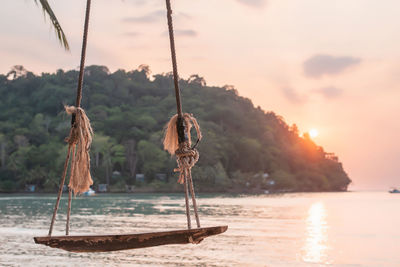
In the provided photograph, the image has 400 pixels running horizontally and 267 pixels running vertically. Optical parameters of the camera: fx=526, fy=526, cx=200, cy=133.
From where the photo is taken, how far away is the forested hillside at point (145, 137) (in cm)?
7956

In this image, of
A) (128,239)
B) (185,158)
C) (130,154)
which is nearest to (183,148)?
(185,158)

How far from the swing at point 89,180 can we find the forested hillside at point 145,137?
73015 millimetres

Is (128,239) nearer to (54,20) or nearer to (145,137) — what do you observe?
(54,20)

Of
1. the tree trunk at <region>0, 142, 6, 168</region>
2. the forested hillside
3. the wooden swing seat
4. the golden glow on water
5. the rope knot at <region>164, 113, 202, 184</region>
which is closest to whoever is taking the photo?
the wooden swing seat

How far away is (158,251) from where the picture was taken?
14.7m

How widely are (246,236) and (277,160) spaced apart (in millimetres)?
84779

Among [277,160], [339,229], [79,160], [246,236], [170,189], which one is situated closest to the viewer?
[79,160]

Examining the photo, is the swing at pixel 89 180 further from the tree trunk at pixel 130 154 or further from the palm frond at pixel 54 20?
the tree trunk at pixel 130 154

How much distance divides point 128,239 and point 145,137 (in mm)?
83713

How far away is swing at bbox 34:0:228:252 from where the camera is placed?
425 centimetres

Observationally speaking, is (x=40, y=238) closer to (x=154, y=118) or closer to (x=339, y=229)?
(x=339, y=229)

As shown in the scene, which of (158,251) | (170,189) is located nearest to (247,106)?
(170,189)

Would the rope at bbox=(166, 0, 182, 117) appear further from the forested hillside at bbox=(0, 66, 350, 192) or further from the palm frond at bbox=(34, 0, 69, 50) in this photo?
the forested hillside at bbox=(0, 66, 350, 192)

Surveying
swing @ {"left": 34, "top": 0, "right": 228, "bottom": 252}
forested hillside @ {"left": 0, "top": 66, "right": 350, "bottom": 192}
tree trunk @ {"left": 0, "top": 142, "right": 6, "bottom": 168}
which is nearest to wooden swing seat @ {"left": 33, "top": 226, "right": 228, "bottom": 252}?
swing @ {"left": 34, "top": 0, "right": 228, "bottom": 252}
